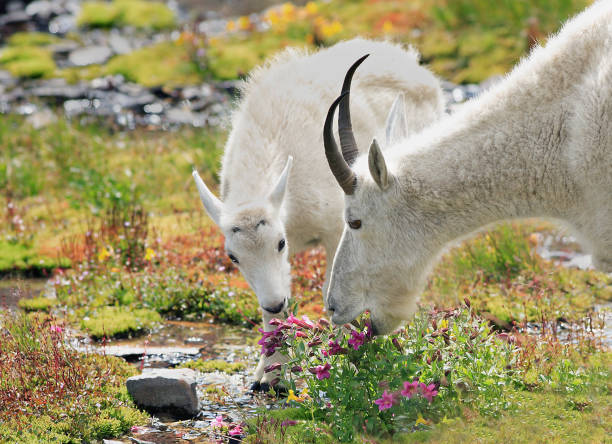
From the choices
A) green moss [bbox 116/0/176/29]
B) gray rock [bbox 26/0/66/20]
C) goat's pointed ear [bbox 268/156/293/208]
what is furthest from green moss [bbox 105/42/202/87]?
goat's pointed ear [bbox 268/156/293/208]

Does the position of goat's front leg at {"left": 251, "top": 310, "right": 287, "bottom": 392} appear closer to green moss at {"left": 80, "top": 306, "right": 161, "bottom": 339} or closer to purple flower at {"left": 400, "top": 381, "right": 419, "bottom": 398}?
green moss at {"left": 80, "top": 306, "right": 161, "bottom": 339}

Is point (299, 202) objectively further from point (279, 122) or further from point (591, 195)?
point (591, 195)

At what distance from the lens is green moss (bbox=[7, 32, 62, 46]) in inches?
923

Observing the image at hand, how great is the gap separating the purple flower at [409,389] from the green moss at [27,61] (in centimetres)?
1781

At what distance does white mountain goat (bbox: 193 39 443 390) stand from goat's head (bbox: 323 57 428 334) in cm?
67

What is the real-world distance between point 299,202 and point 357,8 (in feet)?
53.0

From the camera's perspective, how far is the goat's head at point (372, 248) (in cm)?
517

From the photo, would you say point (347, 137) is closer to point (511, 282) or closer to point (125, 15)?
point (511, 282)

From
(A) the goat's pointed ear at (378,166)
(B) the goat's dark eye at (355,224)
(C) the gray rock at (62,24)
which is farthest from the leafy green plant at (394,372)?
(C) the gray rock at (62,24)

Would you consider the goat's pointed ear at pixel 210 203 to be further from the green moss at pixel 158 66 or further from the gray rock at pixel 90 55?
the gray rock at pixel 90 55

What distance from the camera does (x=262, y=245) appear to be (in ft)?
19.9

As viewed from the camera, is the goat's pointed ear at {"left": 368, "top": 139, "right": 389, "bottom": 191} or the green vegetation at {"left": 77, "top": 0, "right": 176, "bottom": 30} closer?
the goat's pointed ear at {"left": 368, "top": 139, "right": 389, "bottom": 191}

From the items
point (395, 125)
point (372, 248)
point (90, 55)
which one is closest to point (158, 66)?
point (90, 55)

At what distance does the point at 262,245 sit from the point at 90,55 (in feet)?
57.3
